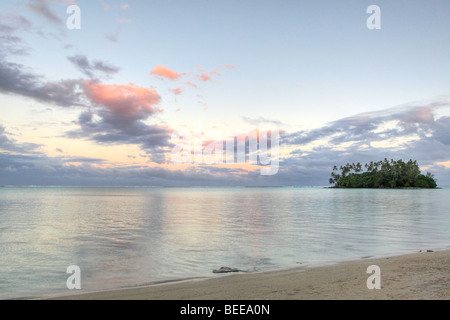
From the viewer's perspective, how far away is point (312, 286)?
371 inches

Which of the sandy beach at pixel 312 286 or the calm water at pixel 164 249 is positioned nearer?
the sandy beach at pixel 312 286

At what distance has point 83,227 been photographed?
2836 cm

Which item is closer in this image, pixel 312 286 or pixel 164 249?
pixel 312 286

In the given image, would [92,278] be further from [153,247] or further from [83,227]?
[83,227]

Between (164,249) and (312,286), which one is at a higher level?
(312,286)

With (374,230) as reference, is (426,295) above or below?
above

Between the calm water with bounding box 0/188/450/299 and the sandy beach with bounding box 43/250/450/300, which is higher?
the sandy beach with bounding box 43/250/450/300

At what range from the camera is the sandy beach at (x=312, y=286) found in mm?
8391

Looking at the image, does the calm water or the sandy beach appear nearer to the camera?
the sandy beach

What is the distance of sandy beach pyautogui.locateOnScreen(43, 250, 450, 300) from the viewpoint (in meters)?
8.39
